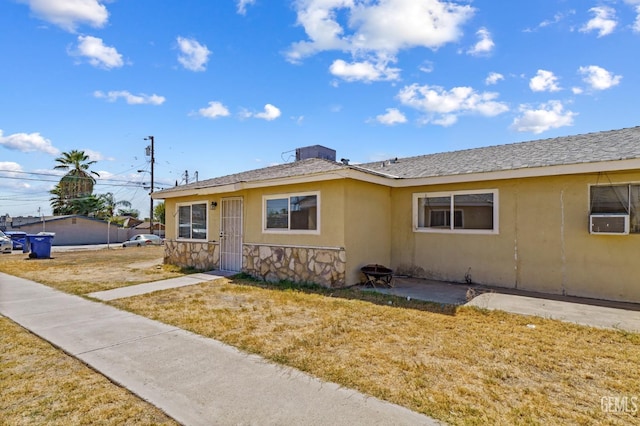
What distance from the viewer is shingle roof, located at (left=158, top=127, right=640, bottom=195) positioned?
23.2 feet

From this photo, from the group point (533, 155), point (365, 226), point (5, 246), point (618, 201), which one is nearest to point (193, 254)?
point (365, 226)

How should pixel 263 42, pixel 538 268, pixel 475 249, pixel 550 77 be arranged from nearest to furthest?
pixel 538 268 → pixel 475 249 → pixel 550 77 → pixel 263 42

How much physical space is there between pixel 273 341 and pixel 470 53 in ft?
34.5

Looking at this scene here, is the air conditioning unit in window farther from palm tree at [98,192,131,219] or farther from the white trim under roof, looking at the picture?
palm tree at [98,192,131,219]

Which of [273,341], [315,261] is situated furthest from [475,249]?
[273,341]

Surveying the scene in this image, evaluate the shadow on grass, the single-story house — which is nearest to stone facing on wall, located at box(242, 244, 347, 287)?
the single-story house

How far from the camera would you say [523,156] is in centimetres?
841

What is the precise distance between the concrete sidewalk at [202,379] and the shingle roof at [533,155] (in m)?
6.70

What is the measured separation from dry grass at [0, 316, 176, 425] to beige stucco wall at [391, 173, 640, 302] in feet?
25.2

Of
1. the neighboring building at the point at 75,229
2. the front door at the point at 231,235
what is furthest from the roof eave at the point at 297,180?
the neighboring building at the point at 75,229

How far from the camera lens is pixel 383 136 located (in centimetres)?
1606

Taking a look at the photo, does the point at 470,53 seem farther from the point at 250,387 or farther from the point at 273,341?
the point at 250,387

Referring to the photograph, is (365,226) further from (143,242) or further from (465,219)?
(143,242)

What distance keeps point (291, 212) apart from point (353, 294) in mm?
3103
